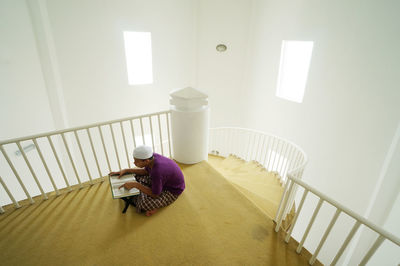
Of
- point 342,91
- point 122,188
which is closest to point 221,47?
point 342,91

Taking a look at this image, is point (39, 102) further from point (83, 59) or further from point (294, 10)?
point (294, 10)

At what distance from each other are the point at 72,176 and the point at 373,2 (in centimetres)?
690

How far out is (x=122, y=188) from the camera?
2.25 m

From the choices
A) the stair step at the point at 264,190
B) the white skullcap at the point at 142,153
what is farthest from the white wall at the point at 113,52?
the stair step at the point at 264,190

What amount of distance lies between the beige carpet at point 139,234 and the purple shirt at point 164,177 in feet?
0.77

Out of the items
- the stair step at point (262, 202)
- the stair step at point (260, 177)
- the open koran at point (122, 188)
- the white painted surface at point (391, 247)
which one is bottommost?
the white painted surface at point (391, 247)

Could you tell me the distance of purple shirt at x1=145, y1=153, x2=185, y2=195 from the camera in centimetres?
218

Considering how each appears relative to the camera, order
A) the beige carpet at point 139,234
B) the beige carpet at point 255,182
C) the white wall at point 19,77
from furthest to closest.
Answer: the white wall at point 19,77 < the beige carpet at point 255,182 < the beige carpet at point 139,234

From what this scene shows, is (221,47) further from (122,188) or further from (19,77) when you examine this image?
(122,188)

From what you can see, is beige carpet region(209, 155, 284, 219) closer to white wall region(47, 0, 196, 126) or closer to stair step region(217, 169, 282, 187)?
stair step region(217, 169, 282, 187)

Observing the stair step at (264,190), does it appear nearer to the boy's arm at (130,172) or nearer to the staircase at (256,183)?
the staircase at (256,183)

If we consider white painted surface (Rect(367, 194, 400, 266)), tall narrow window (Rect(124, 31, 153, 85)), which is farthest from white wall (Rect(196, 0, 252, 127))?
white painted surface (Rect(367, 194, 400, 266))

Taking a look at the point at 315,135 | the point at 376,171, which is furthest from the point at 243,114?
the point at 376,171

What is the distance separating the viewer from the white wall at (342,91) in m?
2.91
